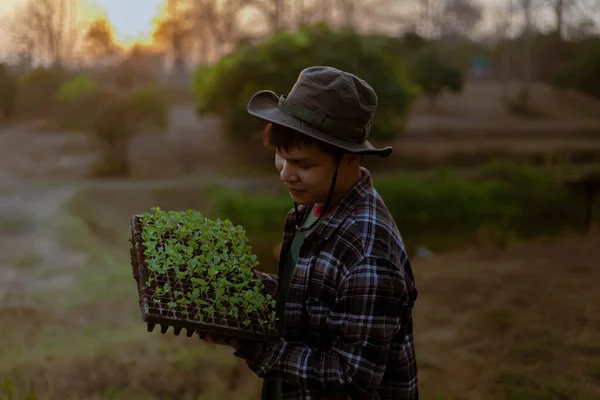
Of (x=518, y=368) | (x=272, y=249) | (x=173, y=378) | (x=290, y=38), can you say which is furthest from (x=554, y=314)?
(x=290, y=38)

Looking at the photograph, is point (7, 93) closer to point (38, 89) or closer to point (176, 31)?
point (38, 89)

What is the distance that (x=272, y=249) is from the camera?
18.6 feet

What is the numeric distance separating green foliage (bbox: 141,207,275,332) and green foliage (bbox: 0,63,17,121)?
458cm

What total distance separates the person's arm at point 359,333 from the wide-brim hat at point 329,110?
257 millimetres

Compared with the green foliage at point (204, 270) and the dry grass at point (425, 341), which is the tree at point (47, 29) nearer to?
the dry grass at point (425, 341)

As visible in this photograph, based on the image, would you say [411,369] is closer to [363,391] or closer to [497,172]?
[363,391]

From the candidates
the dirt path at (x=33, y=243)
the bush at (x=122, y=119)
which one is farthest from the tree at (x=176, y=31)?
the dirt path at (x=33, y=243)

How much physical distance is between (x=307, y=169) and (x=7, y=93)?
5.10 metres

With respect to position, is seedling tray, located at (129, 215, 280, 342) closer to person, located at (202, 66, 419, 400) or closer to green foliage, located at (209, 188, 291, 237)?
person, located at (202, 66, 419, 400)

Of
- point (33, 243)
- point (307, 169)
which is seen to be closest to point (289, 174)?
point (307, 169)

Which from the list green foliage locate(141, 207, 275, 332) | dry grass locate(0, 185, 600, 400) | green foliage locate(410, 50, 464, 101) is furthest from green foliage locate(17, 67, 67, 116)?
green foliage locate(141, 207, 275, 332)

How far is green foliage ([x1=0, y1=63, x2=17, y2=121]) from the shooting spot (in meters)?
5.58

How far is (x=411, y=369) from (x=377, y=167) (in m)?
5.57

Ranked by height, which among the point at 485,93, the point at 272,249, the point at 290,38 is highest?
the point at 290,38
